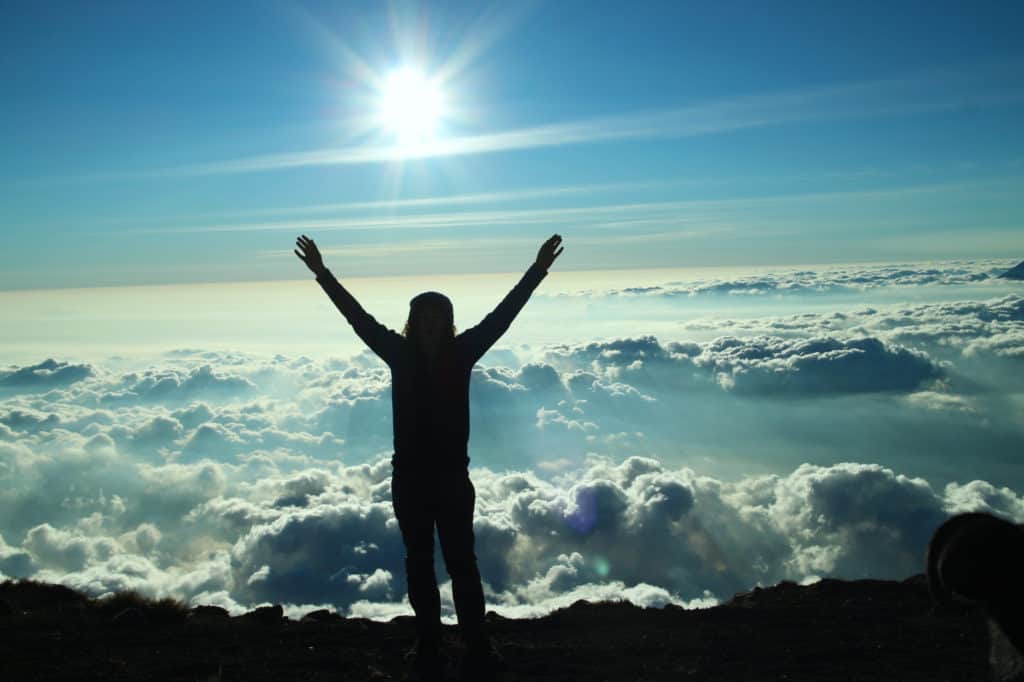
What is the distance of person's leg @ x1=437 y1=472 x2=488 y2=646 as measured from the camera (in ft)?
15.5

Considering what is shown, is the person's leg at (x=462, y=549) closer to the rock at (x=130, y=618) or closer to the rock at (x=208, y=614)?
the rock at (x=208, y=614)

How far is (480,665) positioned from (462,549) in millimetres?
1010

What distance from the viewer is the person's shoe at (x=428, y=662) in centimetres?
489

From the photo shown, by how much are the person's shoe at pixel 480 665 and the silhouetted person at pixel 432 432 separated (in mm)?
141

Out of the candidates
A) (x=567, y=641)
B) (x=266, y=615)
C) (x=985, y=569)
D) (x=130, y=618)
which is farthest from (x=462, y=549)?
(x=130, y=618)

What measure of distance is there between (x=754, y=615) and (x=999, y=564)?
6669 millimetres

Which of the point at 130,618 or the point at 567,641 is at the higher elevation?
the point at 130,618

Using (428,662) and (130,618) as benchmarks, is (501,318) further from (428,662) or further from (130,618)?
(130,618)

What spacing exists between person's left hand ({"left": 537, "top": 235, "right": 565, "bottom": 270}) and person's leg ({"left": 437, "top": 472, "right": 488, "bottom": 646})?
1.76 metres

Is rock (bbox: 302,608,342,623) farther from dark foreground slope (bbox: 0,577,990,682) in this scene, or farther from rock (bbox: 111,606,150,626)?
rock (bbox: 111,606,150,626)

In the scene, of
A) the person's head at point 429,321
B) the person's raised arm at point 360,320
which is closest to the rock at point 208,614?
the person's raised arm at point 360,320

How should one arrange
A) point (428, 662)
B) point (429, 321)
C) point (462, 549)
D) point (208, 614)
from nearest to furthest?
point (429, 321)
point (462, 549)
point (428, 662)
point (208, 614)

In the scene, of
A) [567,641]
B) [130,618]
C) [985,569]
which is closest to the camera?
[985,569]

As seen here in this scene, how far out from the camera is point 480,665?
4996 millimetres
